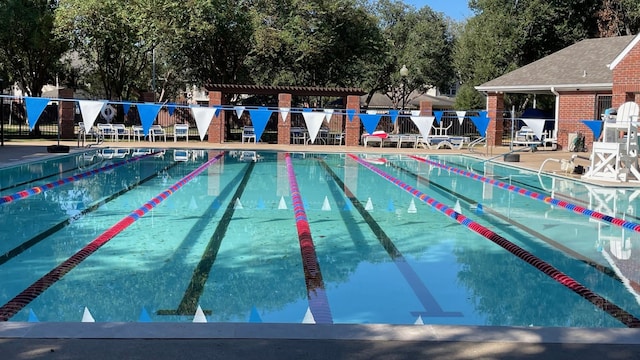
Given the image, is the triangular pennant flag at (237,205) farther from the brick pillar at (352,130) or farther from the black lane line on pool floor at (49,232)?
the brick pillar at (352,130)

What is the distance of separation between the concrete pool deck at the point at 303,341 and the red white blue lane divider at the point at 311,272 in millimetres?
1104

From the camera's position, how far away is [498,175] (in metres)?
17.8

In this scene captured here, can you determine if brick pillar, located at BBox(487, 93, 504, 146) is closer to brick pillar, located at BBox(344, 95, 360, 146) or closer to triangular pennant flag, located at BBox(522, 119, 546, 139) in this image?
brick pillar, located at BBox(344, 95, 360, 146)

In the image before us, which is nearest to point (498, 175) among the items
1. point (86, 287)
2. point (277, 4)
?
point (86, 287)

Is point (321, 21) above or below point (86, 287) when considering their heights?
above

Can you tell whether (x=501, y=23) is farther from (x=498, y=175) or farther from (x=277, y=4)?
(x=498, y=175)

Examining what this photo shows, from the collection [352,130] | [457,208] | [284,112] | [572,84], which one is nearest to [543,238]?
[457,208]

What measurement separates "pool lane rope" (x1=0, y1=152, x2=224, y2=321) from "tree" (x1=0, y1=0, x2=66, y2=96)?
66.1 feet

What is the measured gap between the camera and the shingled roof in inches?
971

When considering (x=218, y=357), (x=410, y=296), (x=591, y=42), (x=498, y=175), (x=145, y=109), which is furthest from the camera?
(x=591, y=42)

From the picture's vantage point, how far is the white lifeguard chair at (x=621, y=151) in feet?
49.3

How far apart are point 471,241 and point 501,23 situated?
2905cm

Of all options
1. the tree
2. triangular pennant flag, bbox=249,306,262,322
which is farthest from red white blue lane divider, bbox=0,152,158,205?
the tree

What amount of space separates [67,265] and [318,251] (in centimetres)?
297
